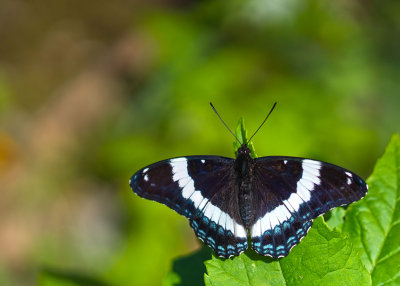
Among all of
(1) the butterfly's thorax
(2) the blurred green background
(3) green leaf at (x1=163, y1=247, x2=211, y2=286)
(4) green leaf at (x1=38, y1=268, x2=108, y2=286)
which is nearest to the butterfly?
(1) the butterfly's thorax

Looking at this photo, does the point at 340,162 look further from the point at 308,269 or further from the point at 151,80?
the point at 308,269

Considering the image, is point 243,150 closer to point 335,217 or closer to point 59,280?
point 335,217

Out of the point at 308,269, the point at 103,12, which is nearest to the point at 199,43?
the point at 103,12

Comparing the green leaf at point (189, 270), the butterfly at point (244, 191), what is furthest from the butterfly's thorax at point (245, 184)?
the green leaf at point (189, 270)

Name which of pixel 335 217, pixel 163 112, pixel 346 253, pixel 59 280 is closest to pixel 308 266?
pixel 346 253

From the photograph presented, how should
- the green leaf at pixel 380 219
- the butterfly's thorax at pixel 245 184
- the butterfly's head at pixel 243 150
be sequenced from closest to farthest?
the green leaf at pixel 380 219 → the butterfly's head at pixel 243 150 → the butterfly's thorax at pixel 245 184

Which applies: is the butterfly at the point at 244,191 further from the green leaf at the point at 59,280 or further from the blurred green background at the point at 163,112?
Answer: the blurred green background at the point at 163,112

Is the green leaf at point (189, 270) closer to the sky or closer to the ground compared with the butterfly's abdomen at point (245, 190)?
closer to the ground
